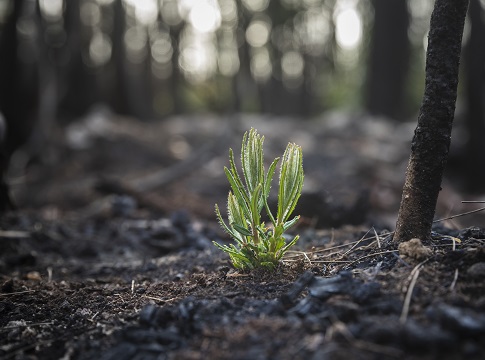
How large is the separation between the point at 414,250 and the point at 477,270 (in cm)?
28

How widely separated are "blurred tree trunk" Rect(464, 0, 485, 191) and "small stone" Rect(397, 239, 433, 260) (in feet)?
20.4

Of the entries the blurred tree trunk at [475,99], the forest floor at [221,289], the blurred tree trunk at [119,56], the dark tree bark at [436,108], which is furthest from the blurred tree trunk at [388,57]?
the dark tree bark at [436,108]

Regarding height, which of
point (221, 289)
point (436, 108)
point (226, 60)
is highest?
point (226, 60)

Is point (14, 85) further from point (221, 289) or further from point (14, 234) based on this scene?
point (221, 289)

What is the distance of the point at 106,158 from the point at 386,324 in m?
6.94

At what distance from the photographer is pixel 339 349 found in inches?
55.0

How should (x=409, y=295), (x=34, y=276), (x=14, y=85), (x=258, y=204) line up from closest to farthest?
(x=409, y=295)
(x=258, y=204)
(x=34, y=276)
(x=14, y=85)

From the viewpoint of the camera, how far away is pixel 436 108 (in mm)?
2055

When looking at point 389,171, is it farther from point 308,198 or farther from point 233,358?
point 233,358

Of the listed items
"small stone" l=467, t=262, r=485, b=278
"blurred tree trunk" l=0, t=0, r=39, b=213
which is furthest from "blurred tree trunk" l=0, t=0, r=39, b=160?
"small stone" l=467, t=262, r=485, b=278

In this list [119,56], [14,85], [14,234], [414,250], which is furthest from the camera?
[119,56]

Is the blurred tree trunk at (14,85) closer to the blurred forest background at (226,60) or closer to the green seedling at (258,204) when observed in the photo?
the blurred forest background at (226,60)

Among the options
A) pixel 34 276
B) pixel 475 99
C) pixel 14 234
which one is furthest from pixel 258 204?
pixel 475 99

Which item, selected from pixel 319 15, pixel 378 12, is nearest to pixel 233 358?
pixel 378 12
